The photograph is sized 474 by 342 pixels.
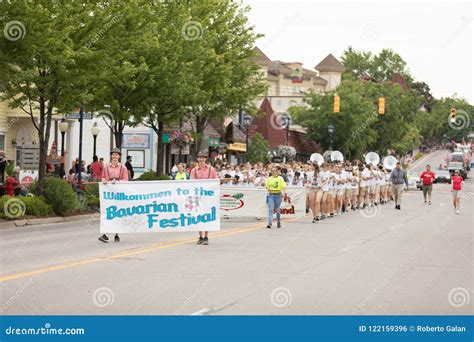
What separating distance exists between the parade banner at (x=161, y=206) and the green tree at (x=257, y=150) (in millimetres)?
51294

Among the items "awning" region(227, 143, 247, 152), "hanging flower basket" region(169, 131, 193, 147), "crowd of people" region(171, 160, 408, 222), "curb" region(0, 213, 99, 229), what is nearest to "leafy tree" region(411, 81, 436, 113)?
"awning" region(227, 143, 247, 152)

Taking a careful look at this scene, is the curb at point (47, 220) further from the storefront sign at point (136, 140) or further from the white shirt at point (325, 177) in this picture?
the storefront sign at point (136, 140)

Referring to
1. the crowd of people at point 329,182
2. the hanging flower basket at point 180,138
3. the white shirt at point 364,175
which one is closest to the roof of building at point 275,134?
the hanging flower basket at point 180,138

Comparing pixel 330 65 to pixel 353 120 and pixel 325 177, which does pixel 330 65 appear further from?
pixel 325 177

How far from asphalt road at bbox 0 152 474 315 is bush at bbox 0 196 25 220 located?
1.36 m

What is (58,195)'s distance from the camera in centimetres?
2831

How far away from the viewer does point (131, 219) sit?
19906mm

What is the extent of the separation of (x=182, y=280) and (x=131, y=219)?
274 inches

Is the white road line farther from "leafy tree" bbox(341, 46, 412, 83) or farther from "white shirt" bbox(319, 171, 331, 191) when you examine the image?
"leafy tree" bbox(341, 46, 412, 83)

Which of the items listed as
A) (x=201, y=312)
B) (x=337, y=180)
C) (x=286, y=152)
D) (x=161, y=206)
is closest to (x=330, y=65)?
(x=286, y=152)

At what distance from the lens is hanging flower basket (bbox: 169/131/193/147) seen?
54000mm

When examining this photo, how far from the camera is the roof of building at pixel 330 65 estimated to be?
484 feet

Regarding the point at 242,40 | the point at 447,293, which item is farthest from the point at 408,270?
the point at 242,40
